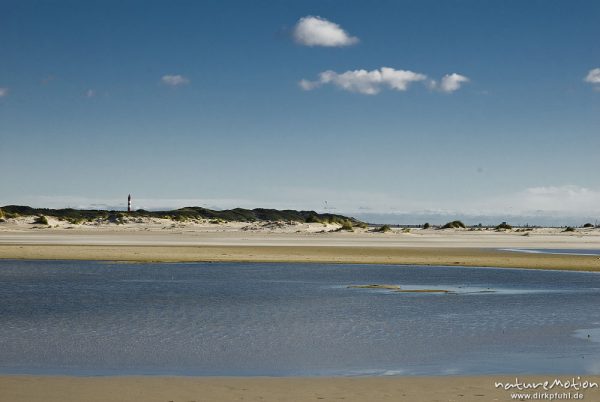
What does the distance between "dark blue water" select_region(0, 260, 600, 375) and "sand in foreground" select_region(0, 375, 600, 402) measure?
71cm

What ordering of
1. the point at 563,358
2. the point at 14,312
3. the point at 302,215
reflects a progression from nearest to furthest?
1. the point at 563,358
2. the point at 14,312
3. the point at 302,215

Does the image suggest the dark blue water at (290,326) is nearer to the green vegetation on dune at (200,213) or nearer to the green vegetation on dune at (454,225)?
the green vegetation on dune at (454,225)

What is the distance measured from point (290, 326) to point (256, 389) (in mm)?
7073

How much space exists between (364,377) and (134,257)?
115 ft

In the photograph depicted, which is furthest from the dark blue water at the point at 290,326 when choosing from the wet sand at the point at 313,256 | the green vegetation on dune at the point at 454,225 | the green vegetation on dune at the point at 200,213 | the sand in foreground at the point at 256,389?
the green vegetation on dune at the point at 200,213

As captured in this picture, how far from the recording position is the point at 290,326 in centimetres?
1823

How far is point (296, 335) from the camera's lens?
16.8 m

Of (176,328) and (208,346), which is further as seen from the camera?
(176,328)

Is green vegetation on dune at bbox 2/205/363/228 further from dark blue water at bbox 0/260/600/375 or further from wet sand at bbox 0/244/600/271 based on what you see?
dark blue water at bbox 0/260/600/375

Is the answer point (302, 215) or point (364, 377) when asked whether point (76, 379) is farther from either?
point (302, 215)

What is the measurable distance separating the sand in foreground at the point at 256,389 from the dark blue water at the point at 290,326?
706mm

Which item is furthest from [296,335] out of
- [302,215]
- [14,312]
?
[302,215]

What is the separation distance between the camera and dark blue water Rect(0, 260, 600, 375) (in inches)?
526

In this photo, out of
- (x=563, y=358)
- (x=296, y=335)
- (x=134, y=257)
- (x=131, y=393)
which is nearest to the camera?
(x=131, y=393)
